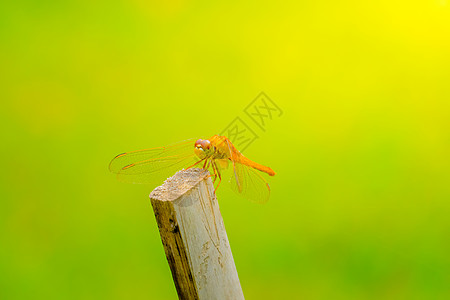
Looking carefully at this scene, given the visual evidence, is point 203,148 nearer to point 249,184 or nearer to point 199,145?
point 199,145

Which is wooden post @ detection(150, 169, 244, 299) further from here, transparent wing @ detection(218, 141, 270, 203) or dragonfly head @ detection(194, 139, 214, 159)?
transparent wing @ detection(218, 141, 270, 203)

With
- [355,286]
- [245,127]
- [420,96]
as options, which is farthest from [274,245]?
[420,96]

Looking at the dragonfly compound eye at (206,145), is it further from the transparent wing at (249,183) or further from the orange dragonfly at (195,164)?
the transparent wing at (249,183)

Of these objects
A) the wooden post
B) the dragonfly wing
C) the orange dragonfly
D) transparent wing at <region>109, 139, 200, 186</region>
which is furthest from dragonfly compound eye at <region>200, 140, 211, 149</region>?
the wooden post

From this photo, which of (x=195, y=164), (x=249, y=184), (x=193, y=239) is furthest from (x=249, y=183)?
(x=193, y=239)

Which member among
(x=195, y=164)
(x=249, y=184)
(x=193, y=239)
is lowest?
(x=193, y=239)
